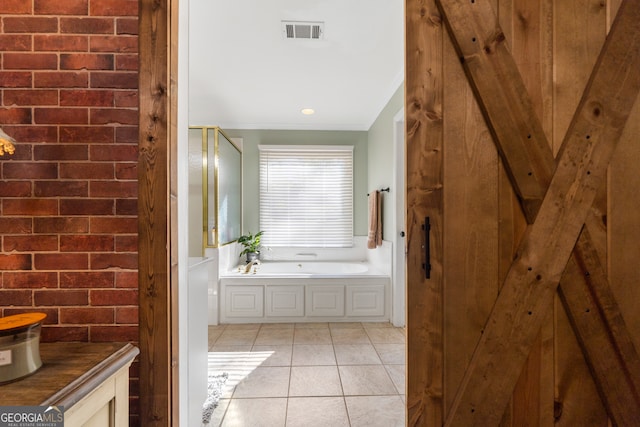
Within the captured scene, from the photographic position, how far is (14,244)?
3.37 feet

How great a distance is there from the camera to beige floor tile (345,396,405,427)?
181 cm

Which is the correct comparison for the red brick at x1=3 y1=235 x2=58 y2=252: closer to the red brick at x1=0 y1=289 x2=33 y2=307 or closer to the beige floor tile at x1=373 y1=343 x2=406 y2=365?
the red brick at x1=0 y1=289 x2=33 y2=307

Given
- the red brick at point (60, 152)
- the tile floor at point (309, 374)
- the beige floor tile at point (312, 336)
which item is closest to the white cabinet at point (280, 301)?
the tile floor at point (309, 374)

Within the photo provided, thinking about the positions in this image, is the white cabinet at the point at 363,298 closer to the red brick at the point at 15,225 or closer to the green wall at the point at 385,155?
the green wall at the point at 385,155

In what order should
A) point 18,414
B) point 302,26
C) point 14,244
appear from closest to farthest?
point 18,414 < point 14,244 < point 302,26

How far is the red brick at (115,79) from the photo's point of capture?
3.42ft

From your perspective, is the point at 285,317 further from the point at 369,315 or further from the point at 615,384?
the point at 615,384

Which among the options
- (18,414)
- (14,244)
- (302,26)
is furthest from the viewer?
(302,26)

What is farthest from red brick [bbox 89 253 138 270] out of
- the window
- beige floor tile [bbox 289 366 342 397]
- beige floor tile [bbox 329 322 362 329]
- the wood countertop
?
the window

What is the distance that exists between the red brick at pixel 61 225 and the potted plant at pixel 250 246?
128 inches

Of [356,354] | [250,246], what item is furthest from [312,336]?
[250,246]

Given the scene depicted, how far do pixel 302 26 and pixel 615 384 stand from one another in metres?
2.54

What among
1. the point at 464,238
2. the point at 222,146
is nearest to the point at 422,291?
the point at 464,238

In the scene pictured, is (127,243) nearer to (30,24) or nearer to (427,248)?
(30,24)
